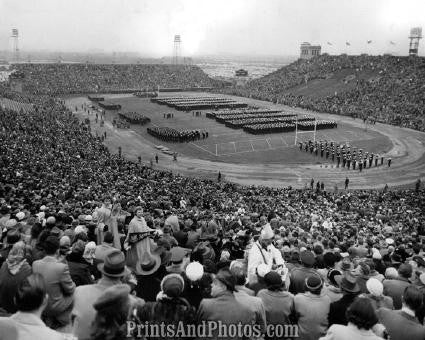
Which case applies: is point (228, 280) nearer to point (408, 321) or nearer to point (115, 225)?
point (408, 321)

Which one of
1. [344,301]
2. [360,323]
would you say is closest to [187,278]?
[344,301]

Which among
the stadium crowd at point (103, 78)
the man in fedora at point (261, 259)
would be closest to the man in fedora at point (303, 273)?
the man in fedora at point (261, 259)

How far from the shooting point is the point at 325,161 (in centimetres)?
4038

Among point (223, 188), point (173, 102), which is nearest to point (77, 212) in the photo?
point (223, 188)

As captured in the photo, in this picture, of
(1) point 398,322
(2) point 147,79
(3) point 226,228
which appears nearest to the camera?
(1) point 398,322

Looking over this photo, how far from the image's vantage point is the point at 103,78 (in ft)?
356

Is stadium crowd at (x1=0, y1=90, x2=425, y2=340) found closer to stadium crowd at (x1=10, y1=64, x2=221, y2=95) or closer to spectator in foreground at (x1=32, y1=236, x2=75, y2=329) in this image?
spectator in foreground at (x1=32, y1=236, x2=75, y2=329)

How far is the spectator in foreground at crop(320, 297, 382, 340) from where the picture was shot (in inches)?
176

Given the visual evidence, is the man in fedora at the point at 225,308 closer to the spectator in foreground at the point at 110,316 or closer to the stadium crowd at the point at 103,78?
the spectator in foreground at the point at 110,316

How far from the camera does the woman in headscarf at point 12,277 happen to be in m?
5.80

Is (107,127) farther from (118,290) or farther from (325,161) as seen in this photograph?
(118,290)

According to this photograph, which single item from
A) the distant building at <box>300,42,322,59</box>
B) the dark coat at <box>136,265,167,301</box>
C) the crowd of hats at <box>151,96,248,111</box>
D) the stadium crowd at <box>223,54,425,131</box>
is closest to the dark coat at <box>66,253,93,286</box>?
the dark coat at <box>136,265,167,301</box>

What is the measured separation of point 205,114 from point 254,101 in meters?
22.3

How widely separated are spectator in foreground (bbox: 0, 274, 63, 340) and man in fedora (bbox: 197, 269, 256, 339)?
5.40 feet
